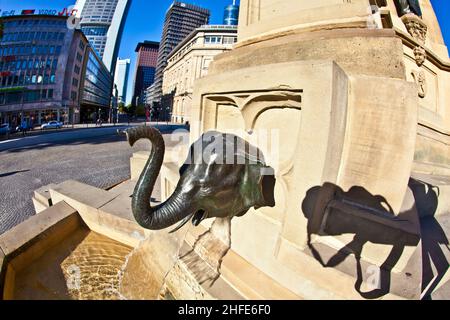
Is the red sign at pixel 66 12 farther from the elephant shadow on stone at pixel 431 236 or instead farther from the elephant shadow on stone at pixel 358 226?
the elephant shadow on stone at pixel 431 236

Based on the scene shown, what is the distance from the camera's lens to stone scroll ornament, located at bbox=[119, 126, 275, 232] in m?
1.45

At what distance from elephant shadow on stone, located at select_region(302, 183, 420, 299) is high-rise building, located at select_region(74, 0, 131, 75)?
392ft

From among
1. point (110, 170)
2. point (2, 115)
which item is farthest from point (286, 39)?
point (2, 115)

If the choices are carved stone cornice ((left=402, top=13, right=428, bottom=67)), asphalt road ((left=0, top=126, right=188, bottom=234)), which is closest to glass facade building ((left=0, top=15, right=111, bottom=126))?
asphalt road ((left=0, top=126, right=188, bottom=234))

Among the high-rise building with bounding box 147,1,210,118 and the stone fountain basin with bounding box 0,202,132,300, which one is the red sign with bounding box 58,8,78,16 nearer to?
the high-rise building with bounding box 147,1,210,118

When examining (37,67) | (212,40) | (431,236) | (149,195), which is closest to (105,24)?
(37,67)

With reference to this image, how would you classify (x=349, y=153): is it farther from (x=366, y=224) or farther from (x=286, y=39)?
(x=286, y=39)

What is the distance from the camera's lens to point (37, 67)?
125 ft

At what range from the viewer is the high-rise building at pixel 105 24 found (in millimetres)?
99125

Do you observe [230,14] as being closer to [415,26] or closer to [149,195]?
[415,26]

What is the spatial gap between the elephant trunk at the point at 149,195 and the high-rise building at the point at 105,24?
119 metres

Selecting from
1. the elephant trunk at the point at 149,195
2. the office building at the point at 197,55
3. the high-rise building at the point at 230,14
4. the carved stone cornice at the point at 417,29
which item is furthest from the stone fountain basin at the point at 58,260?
the high-rise building at the point at 230,14

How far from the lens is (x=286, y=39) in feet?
9.06
